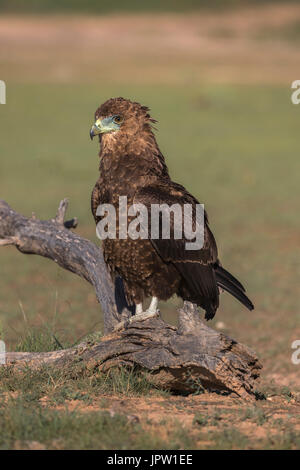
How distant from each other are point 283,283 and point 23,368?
23.9 feet

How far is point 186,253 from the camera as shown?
582 centimetres

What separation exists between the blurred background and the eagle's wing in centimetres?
140

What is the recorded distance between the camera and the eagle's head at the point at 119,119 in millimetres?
5879

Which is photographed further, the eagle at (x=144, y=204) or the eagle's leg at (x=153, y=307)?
the eagle's leg at (x=153, y=307)

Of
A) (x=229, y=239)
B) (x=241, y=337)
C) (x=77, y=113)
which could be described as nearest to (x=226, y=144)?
(x=77, y=113)

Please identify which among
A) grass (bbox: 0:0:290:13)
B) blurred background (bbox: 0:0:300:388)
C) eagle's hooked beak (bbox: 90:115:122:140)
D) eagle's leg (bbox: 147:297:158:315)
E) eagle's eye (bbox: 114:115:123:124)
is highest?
grass (bbox: 0:0:290:13)

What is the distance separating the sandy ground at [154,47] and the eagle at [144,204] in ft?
113

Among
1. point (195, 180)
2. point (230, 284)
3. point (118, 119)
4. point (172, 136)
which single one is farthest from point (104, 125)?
point (172, 136)

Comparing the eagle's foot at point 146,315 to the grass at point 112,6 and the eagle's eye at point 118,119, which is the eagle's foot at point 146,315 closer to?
the eagle's eye at point 118,119

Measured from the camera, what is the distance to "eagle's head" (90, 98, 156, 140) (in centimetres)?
588
